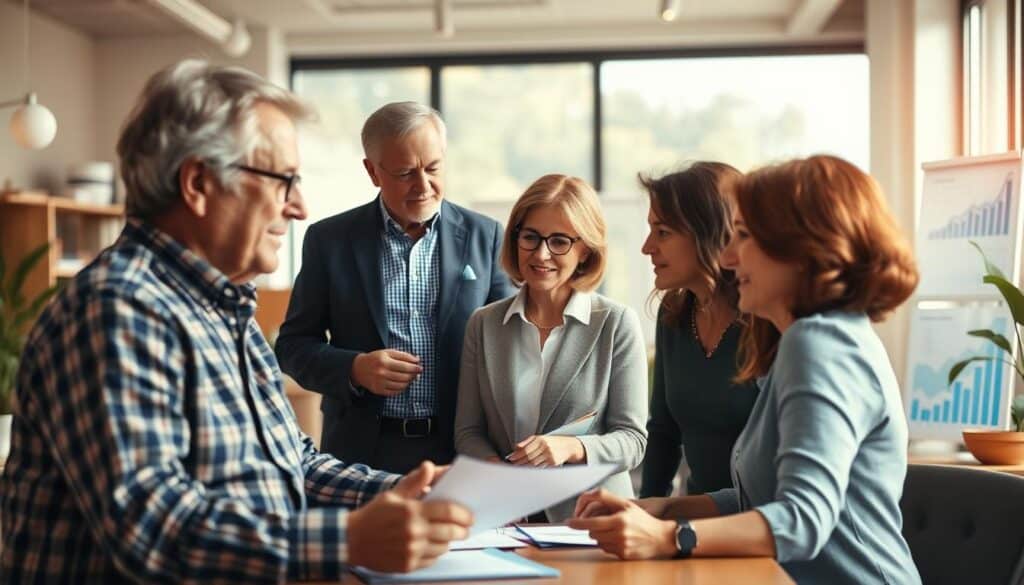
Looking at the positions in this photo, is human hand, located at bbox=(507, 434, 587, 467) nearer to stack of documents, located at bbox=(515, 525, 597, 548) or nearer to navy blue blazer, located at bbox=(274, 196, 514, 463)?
stack of documents, located at bbox=(515, 525, 597, 548)

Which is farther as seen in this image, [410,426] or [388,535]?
Result: [410,426]

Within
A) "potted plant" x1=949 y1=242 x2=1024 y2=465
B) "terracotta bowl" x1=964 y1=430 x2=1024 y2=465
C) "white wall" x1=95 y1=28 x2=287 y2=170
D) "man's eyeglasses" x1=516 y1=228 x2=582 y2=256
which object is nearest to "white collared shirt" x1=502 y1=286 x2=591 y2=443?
"man's eyeglasses" x1=516 y1=228 x2=582 y2=256

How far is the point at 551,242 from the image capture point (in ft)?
8.76

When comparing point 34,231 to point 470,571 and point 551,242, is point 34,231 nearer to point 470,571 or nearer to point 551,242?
point 551,242

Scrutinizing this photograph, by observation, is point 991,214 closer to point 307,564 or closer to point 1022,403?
point 1022,403

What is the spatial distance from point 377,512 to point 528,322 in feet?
4.28

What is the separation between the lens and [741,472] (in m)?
1.89

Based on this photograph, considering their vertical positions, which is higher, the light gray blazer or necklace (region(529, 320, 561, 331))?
necklace (region(529, 320, 561, 331))

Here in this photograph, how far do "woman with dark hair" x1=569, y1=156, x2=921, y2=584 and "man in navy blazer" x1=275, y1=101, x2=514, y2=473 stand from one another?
3.29ft

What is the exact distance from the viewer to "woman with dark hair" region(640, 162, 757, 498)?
2547mm

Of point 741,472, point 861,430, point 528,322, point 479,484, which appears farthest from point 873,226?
point 528,322

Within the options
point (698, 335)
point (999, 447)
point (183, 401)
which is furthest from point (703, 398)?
point (999, 447)

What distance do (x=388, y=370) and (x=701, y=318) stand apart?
2.31 ft

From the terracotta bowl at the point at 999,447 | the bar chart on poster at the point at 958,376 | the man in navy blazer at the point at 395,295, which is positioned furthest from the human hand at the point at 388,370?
the bar chart on poster at the point at 958,376
